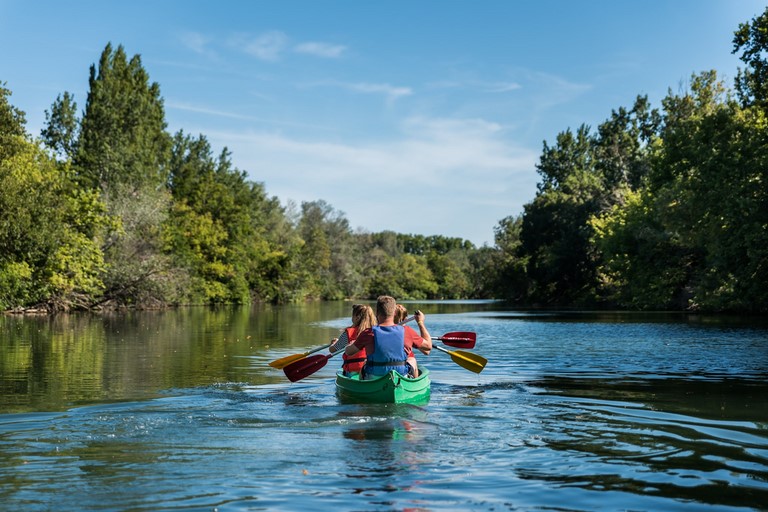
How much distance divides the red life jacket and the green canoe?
1.63ft

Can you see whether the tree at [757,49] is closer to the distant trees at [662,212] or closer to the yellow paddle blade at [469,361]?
the distant trees at [662,212]

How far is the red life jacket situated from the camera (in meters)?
12.6

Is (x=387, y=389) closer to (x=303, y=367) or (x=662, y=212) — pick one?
(x=303, y=367)

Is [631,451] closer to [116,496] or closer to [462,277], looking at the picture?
[116,496]

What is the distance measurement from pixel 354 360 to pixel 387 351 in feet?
3.58

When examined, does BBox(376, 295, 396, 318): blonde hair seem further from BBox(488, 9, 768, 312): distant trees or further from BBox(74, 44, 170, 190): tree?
BBox(74, 44, 170, 190): tree

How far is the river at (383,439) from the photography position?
21.6 feet

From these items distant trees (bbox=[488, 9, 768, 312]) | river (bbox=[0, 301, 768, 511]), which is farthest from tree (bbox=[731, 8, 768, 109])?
river (bbox=[0, 301, 768, 511])

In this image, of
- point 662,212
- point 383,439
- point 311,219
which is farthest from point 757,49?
point 311,219

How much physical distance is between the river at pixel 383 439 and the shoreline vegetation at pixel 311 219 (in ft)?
61.9

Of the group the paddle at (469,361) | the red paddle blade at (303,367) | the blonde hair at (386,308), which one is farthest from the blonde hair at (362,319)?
the paddle at (469,361)

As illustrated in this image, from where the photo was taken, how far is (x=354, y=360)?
1258 centimetres

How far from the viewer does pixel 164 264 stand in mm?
55469

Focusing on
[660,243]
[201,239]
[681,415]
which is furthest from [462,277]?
[681,415]
